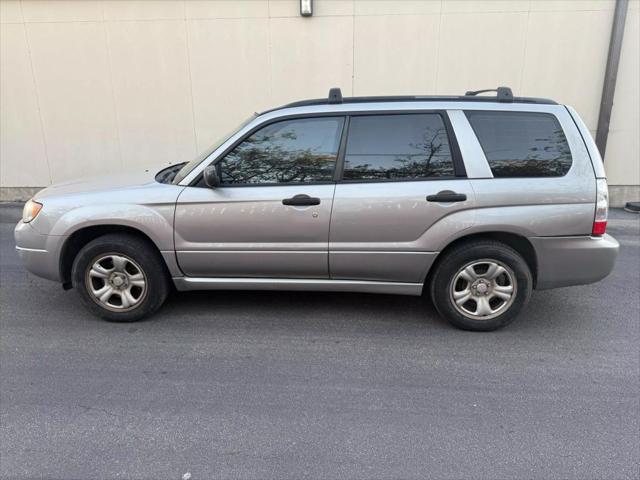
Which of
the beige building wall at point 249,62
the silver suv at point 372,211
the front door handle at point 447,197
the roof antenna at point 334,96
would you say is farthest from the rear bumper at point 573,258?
the beige building wall at point 249,62

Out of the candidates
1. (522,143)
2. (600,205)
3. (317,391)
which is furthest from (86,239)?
(600,205)

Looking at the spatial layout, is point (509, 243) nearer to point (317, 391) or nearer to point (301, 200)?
point (301, 200)

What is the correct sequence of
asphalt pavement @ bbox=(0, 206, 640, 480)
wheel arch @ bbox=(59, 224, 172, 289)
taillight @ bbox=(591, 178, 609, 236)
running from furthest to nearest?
wheel arch @ bbox=(59, 224, 172, 289) → taillight @ bbox=(591, 178, 609, 236) → asphalt pavement @ bbox=(0, 206, 640, 480)

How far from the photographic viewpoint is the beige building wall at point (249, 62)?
7.08 meters

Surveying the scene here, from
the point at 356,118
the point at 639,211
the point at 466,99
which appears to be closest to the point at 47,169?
the point at 356,118

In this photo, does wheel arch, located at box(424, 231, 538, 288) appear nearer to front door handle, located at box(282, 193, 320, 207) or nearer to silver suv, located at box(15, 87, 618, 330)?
silver suv, located at box(15, 87, 618, 330)

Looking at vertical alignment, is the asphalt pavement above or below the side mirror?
below

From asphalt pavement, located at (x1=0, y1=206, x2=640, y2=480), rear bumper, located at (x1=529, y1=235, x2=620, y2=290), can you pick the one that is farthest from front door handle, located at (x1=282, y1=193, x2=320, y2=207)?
rear bumper, located at (x1=529, y1=235, x2=620, y2=290)

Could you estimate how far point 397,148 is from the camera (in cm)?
348

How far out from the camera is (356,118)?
351cm

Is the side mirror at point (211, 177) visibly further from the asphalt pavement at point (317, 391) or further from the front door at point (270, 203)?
the asphalt pavement at point (317, 391)

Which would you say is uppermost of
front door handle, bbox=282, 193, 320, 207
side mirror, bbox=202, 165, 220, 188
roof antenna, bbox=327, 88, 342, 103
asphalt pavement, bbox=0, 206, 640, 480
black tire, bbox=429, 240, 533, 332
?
roof antenna, bbox=327, 88, 342, 103

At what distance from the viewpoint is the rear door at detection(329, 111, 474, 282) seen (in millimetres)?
3389

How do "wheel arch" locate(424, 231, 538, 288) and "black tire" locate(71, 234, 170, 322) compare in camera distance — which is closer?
"wheel arch" locate(424, 231, 538, 288)
